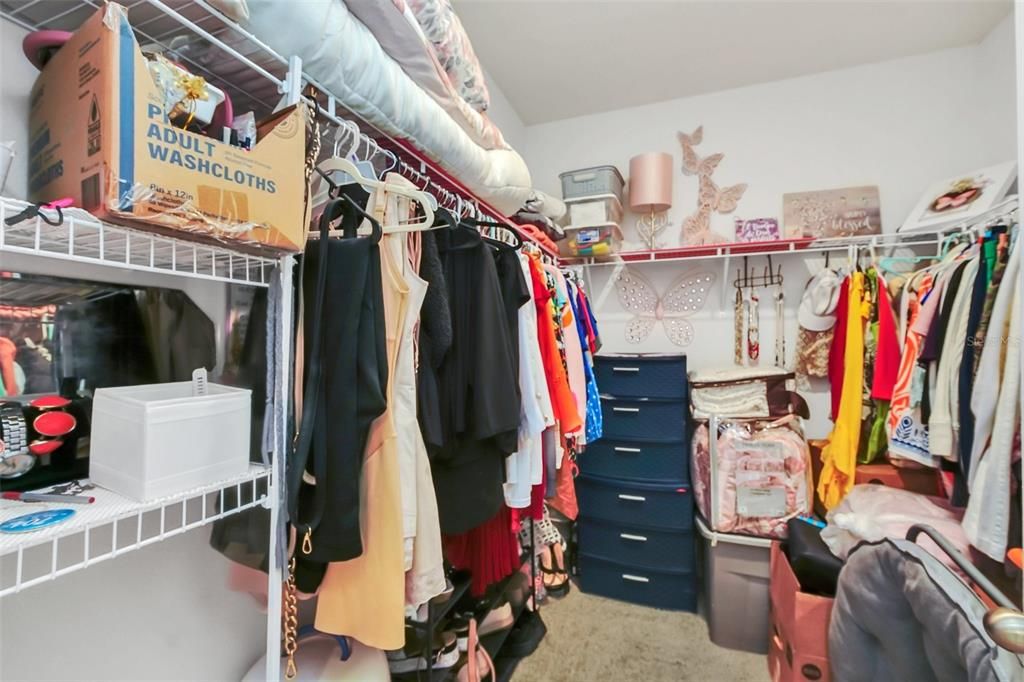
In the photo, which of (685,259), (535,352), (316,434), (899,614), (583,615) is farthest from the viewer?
(685,259)

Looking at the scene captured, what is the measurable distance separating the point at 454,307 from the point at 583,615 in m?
1.73

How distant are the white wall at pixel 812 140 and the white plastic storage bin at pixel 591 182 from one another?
1.01 ft

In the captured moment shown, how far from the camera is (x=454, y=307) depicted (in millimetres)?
1061

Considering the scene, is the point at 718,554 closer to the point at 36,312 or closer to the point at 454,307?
the point at 454,307

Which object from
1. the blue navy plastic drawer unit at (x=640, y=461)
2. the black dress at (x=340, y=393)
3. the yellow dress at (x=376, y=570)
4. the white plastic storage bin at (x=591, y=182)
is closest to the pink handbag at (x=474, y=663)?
the yellow dress at (x=376, y=570)

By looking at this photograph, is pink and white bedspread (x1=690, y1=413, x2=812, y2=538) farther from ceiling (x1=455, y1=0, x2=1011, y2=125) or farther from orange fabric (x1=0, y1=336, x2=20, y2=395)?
orange fabric (x1=0, y1=336, x2=20, y2=395)

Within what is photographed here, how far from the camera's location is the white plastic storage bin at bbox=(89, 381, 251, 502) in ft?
1.92

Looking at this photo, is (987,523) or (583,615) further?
(583,615)

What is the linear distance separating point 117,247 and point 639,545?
7.11 feet

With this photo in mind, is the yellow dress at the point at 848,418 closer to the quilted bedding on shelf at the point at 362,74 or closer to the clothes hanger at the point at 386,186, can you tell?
the quilted bedding on shelf at the point at 362,74

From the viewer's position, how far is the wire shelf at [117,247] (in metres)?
0.49

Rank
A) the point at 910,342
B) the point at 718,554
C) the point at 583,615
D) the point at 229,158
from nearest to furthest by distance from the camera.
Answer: the point at 229,158 < the point at 910,342 < the point at 718,554 < the point at 583,615

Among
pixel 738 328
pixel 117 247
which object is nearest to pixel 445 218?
pixel 117 247

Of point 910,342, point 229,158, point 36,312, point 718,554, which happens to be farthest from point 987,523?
point 36,312
